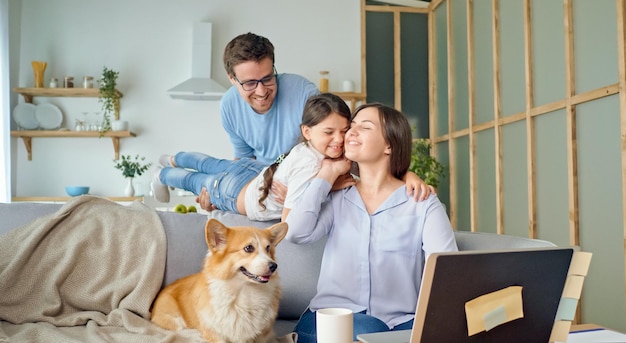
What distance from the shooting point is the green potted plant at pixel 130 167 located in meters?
5.72

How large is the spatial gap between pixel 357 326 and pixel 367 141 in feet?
1.87

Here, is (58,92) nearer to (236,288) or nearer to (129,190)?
(129,190)

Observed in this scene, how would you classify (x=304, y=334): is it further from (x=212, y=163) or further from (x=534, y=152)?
(x=534, y=152)

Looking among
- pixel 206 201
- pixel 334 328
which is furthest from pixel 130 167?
pixel 334 328

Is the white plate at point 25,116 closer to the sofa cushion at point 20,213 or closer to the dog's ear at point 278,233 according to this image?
the sofa cushion at point 20,213

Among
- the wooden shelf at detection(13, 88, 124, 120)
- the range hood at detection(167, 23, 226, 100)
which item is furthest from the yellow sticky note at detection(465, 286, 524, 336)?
the wooden shelf at detection(13, 88, 124, 120)

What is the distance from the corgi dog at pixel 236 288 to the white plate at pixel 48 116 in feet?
15.8

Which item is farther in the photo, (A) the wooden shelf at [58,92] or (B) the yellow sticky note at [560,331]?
(A) the wooden shelf at [58,92]

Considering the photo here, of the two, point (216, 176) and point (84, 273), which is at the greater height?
point (216, 176)

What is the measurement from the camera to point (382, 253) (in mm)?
1713

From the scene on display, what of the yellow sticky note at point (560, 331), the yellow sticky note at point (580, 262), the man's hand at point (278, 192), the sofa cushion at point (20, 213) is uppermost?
the man's hand at point (278, 192)

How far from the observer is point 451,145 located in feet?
18.6

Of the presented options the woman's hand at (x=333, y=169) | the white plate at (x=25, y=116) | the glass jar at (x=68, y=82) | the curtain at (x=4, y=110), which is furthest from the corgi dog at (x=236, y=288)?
the white plate at (x=25, y=116)

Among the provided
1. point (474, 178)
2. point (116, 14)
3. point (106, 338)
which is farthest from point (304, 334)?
point (116, 14)
